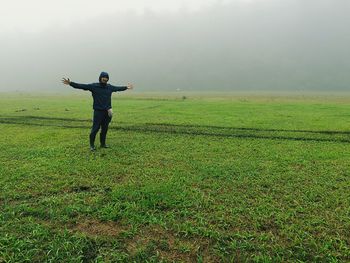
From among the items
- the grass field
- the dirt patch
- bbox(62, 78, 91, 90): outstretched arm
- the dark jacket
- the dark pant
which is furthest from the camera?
the dark pant

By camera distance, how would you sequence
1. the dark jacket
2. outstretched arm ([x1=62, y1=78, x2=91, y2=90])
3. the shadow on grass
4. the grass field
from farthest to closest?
the shadow on grass
the dark jacket
outstretched arm ([x1=62, y1=78, x2=91, y2=90])
the grass field

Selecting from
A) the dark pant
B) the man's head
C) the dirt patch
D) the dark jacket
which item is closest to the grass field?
the dirt patch

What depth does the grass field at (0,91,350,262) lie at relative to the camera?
485 cm

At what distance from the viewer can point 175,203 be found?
6.48 metres

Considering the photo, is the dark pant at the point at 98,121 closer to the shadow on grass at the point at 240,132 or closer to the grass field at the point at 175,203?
the grass field at the point at 175,203

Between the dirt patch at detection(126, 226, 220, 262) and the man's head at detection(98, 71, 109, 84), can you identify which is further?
the man's head at detection(98, 71, 109, 84)

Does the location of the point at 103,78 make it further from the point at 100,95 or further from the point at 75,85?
the point at 75,85

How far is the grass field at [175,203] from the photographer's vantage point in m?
4.85

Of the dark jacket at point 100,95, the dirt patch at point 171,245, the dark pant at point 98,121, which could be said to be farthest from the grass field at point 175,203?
the dark jacket at point 100,95

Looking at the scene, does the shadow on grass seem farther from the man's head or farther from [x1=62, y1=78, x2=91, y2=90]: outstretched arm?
[x1=62, y1=78, x2=91, y2=90]: outstretched arm

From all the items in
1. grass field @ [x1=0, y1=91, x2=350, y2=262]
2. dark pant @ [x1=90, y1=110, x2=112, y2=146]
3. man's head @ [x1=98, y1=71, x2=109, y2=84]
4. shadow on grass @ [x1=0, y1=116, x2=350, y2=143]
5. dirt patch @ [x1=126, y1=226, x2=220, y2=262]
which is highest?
man's head @ [x1=98, y1=71, x2=109, y2=84]

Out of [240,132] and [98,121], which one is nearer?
[98,121]

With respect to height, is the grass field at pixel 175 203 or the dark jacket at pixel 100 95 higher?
the dark jacket at pixel 100 95

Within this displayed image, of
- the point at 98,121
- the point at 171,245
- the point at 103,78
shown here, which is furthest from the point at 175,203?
the point at 103,78
